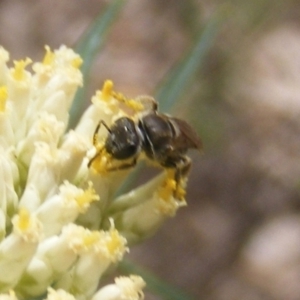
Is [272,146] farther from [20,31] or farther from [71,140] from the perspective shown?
[71,140]

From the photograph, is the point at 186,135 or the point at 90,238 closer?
the point at 90,238

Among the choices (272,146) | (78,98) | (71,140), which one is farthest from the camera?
(272,146)

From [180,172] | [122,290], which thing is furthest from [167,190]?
[122,290]

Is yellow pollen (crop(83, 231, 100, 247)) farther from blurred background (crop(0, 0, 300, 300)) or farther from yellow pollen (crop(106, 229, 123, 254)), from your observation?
blurred background (crop(0, 0, 300, 300))

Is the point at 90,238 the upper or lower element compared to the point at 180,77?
lower

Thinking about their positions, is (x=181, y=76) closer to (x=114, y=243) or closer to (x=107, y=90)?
(x=107, y=90)

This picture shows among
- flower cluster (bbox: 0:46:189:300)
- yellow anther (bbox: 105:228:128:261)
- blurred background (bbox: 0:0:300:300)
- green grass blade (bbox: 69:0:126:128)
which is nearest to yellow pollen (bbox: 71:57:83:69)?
flower cluster (bbox: 0:46:189:300)

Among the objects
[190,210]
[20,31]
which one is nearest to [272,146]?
[190,210]

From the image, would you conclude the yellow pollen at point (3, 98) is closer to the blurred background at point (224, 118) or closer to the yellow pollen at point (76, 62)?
the yellow pollen at point (76, 62)
